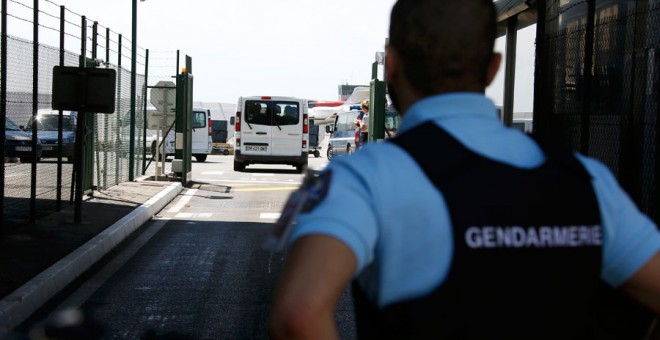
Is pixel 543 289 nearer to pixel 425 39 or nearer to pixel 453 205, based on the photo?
pixel 453 205

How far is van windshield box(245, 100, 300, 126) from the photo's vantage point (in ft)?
94.1

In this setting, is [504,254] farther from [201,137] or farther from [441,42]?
[201,137]

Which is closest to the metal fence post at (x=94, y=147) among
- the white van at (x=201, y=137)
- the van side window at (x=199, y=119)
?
the white van at (x=201, y=137)

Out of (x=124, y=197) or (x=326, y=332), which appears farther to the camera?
(x=124, y=197)

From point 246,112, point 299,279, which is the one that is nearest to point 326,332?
point 299,279

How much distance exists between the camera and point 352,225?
4.93 feet

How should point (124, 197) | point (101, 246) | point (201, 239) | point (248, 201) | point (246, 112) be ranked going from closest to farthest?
1. point (101, 246)
2. point (201, 239)
3. point (124, 197)
4. point (248, 201)
5. point (246, 112)

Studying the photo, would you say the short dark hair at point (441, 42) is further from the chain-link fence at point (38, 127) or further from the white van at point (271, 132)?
the white van at point (271, 132)

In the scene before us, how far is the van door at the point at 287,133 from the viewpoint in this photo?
28.5 m

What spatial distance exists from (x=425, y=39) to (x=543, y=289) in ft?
1.54

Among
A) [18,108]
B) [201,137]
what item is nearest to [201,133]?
[201,137]

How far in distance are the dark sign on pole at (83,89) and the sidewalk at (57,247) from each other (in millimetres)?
1425

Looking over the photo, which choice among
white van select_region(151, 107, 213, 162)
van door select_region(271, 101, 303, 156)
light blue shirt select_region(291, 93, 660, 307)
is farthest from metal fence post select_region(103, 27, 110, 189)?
white van select_region(151, 107, 213, 162)

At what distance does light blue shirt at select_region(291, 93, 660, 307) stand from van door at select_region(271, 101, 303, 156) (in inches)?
1056
